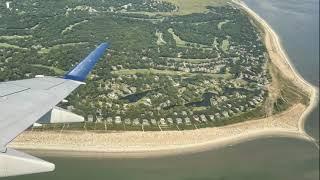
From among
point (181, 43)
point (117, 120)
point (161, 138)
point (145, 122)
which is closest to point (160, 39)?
point (181, 43)

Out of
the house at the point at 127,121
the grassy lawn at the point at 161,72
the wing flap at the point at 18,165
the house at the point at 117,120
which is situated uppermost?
the wing flap at the point at 18,165

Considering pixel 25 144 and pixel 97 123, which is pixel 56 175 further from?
pixel 97 123

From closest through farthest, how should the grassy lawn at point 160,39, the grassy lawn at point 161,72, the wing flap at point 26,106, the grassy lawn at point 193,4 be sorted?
the wing flap at point 26,106, the grassy lawn at point 161,72, the grassy lawn at point 160,39, the grassy lawn at point 193,4

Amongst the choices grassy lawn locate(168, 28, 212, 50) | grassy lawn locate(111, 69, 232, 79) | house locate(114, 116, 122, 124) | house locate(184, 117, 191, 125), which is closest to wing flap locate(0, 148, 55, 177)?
house locate(114, 116, 122, 124)

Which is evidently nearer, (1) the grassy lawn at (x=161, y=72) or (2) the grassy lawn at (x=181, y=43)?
(1) the grassy lawn at (x=161, y=72)

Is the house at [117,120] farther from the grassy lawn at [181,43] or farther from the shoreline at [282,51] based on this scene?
the grassy lawn at [181,43]

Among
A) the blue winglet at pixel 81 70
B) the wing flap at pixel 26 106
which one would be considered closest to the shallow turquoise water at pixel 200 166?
the blue winglet at pixel 81 70

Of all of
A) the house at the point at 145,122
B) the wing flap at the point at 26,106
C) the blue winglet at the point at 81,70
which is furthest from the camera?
the house at the point at 145,122
